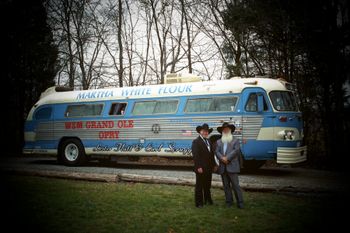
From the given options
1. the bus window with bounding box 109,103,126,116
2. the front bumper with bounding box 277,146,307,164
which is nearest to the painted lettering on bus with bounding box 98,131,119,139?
the bus window with bounding box 109,103,126,116

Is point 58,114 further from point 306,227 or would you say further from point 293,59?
point 306,227

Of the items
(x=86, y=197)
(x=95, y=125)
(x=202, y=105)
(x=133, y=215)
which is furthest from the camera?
(x=95, y=125)

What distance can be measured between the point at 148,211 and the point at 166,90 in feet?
23.5

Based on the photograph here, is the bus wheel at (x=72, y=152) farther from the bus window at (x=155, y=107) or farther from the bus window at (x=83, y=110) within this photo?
the bus window at (x=155, y=107)

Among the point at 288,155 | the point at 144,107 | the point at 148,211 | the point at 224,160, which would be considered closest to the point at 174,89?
the point at 144,107

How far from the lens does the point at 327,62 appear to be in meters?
13.5

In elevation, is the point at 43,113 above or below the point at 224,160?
above

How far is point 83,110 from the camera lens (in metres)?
15.5

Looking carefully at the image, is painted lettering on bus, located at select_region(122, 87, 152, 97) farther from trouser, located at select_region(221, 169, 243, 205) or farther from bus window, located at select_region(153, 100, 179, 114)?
trouser, located at select_region(221, 169, 243, 205)

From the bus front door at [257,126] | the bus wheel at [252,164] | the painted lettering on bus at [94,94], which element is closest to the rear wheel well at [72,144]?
the painted lettering on bus at [94,94]

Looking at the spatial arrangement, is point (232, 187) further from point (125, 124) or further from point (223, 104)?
point (125, 124)

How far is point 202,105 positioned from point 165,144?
199cm

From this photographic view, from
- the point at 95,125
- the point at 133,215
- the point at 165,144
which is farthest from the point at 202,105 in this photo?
the point at 133,215

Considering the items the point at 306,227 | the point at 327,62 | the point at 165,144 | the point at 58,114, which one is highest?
the point at 327,62
